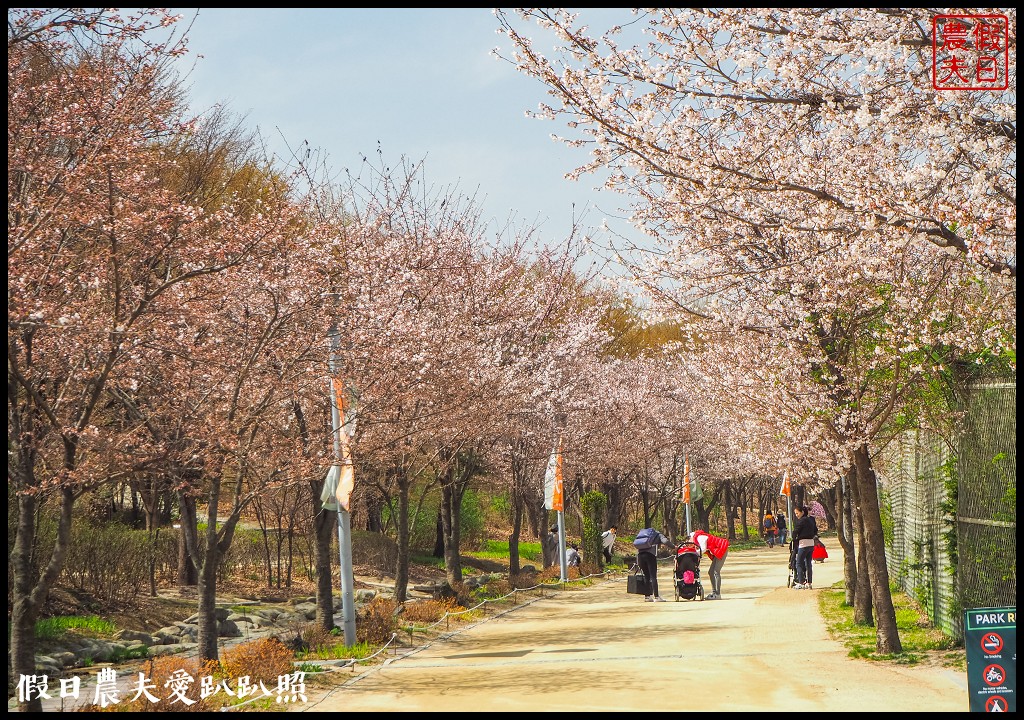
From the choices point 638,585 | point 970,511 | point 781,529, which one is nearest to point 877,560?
point 970,511

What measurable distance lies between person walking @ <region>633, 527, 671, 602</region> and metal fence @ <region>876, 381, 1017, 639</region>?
6.04 m

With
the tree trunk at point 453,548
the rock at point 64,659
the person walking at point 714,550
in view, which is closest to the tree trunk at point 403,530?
the tree trunk at point 453,548

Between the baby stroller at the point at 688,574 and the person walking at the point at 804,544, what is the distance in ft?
7.66

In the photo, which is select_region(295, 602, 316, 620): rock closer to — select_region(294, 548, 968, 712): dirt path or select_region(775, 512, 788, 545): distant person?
select_region(294, 548, 968, 712): dirt path

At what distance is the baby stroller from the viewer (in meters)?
20.7

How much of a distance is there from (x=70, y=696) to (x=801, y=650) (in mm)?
8721

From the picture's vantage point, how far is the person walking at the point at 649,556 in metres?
20.7

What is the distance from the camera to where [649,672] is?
36.1ft

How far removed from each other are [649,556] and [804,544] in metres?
3.39

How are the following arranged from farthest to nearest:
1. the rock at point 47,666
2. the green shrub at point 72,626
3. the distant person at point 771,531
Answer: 1. the distant person at point 771,531
2. the green shrub at point 72,626
3. the rock at point 47,666

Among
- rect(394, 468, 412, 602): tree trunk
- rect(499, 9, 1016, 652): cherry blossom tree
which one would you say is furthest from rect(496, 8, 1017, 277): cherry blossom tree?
rect(394, 468, 412, 602): tree trunk

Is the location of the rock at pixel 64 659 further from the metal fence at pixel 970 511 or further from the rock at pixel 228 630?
the metal fence at pixel 970 511

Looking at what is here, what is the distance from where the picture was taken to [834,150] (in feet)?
28.9

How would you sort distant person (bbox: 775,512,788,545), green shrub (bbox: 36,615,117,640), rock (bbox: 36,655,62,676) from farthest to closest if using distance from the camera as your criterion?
1. distant person (bbox: 775,512,788,545)
2. green shrub (bbox: 36,615,117,640)
3. rock (bbox: 36,655,62,676)
